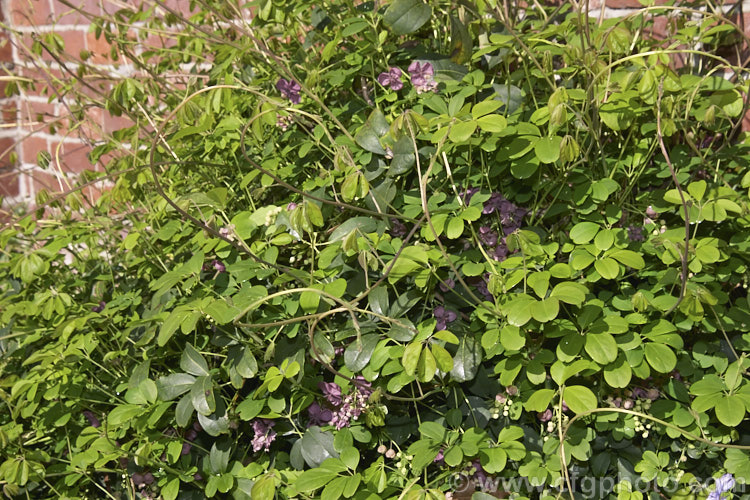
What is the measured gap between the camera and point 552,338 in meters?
1.17

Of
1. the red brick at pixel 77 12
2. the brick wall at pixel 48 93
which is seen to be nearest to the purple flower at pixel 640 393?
the brick wall at pixel 48 93

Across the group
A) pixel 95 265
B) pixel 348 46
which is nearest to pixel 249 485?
pixel 95 265

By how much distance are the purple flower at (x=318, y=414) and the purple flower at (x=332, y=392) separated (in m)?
0.02

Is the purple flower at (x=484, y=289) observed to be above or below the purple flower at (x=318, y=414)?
above

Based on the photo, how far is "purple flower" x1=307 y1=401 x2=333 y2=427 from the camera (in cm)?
118

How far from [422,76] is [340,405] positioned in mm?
625

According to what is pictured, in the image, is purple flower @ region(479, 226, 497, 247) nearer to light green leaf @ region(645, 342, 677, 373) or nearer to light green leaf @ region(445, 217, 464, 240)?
light green leaf @ region(445, 217, 464, 240)

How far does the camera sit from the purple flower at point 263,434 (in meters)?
1.18

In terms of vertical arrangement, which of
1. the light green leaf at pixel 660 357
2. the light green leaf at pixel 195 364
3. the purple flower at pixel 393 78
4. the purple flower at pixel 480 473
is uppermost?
the purple flower at pixel 393 78

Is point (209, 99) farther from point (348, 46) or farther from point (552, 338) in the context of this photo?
point (552, 338)

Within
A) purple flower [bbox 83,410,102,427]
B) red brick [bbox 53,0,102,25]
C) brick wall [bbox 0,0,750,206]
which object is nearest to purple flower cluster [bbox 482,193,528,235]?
purple flower [bbox 83,410,102,427]

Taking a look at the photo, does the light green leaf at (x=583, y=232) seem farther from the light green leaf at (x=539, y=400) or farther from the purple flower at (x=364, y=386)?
the purple flower at (x=364, y=386)

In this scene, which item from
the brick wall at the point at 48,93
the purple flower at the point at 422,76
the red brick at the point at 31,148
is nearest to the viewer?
the purple flower at the point at 422,76

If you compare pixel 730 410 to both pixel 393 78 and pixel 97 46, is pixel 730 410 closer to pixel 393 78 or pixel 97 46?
pixel 393 78
